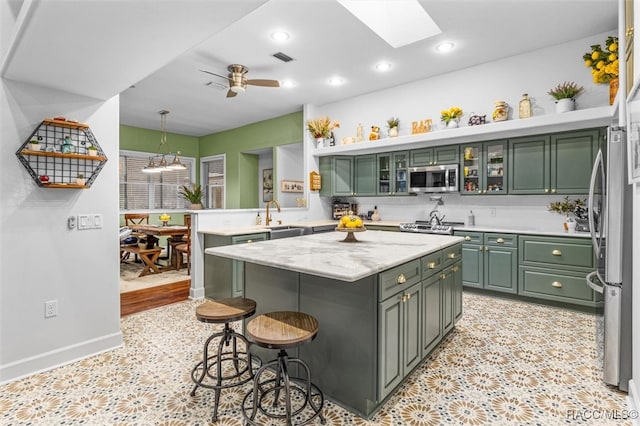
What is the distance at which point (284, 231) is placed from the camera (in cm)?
475

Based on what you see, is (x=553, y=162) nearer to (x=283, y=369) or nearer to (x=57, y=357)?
(x=283, y=369)

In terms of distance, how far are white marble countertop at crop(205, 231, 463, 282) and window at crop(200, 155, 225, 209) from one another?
5.99m

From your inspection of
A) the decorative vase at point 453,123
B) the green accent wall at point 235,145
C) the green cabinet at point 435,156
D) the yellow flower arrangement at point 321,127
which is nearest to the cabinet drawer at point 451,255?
the green cabinet at point 435,156

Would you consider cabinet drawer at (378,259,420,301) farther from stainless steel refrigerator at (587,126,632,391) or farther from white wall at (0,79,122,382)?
white wall at (0,79,122,382)

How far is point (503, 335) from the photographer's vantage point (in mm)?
3096

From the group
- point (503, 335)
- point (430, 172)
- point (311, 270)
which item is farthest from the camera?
point (430, 172)

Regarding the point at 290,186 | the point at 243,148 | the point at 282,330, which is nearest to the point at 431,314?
the point at 282,330

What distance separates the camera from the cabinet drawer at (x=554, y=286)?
3666 mm

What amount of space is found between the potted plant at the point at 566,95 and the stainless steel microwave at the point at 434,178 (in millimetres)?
1321

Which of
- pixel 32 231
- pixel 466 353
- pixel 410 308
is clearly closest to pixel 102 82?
pixel 32 231

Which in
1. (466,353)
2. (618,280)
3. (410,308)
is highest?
(618,280)

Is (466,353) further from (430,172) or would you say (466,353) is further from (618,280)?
(430,172)

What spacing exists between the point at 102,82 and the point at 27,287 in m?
1.58

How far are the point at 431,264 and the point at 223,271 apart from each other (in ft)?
8.67
